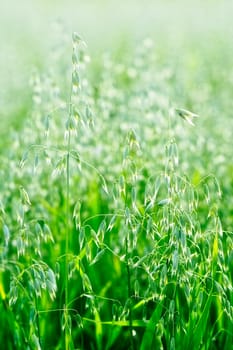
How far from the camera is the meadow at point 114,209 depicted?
2.50 metres

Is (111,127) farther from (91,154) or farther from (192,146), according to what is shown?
(192,146)

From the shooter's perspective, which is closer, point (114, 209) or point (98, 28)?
point (114, 209)

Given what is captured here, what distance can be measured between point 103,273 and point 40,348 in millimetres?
1180

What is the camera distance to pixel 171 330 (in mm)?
2529

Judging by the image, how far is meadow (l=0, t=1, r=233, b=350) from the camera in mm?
2504

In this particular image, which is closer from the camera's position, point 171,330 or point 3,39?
point 171,330

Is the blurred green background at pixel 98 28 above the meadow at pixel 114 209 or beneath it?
above

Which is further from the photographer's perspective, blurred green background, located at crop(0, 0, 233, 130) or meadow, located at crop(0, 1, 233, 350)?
blurred green background, located at crop(0, 0, 233, 130)

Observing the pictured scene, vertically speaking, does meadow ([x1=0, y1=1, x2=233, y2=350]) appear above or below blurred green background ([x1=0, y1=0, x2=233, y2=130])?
below

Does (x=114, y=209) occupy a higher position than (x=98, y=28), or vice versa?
(x=98, y=28)

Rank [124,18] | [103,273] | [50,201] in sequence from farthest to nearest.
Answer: [124,18] < [50,201] < [103,273]

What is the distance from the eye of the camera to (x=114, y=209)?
373 cm

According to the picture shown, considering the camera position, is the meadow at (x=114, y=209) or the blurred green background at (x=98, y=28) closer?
the meadow at (x=114, y=209)

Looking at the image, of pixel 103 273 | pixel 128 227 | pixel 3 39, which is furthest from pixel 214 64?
pixel 128 227
